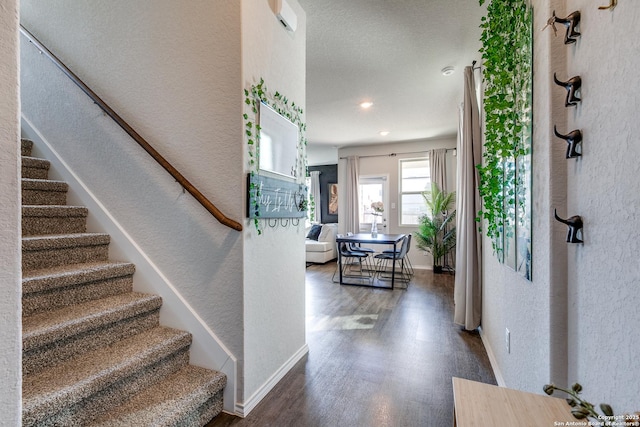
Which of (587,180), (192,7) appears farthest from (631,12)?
(192,7)

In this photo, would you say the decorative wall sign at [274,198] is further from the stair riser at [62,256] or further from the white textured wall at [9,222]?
the stair riser at [62,256]

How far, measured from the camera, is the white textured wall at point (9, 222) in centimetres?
73

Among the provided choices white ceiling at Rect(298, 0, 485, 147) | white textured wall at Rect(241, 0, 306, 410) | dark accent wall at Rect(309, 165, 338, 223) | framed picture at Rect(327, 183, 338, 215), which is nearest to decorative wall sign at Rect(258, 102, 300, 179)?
white textured wall at Rect(241, 0, 306, 410)

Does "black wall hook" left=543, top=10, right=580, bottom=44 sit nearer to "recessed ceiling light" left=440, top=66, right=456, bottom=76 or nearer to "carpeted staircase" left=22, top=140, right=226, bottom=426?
"carpeted staircase" left=22, top=140, right=226, bottom=426

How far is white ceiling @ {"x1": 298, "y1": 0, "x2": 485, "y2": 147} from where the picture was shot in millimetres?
2350

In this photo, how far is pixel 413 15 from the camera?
239 cm

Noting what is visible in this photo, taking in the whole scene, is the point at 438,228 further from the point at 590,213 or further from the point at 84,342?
the point at 84,342

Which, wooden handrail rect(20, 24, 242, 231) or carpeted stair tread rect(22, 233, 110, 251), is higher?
wooden handrail rect(20, 24, 242, 231)

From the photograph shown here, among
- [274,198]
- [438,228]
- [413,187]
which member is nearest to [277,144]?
[274,198]

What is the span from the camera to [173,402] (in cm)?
145

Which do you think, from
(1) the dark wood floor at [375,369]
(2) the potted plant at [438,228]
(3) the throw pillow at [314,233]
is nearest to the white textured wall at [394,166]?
(2) the potted plant at [438,228]

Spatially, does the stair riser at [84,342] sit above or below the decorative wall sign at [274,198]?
below

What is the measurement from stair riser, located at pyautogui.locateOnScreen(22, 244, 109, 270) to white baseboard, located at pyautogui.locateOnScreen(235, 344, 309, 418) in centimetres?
135

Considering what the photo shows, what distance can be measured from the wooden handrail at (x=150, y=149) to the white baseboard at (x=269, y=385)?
1010 mm
